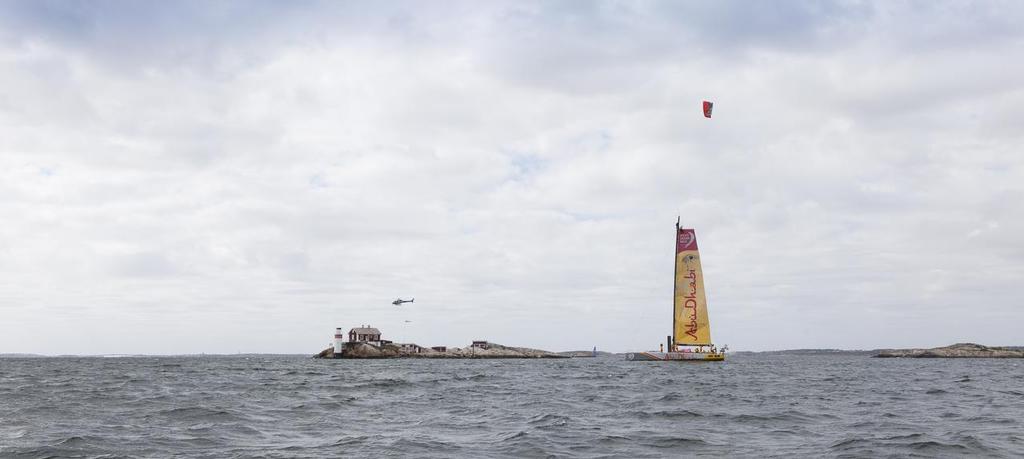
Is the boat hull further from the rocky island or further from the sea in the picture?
the rocky island

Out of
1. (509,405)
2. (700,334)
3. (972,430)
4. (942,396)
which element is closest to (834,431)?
(972,430)

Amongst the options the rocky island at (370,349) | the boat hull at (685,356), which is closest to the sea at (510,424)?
the boat hull at (685,356)

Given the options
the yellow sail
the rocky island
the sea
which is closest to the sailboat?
the yellow sail

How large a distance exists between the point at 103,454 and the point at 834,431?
21.7 metres

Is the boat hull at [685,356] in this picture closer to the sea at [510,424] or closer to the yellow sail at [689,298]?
the yellow sail at [689,298]

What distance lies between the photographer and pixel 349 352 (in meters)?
172

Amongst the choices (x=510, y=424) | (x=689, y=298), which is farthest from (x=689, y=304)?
(x=510, y=424)

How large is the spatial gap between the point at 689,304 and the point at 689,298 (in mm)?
821

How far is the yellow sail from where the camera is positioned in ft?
339

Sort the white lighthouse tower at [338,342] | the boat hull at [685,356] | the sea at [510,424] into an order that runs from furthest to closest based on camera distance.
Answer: the white lighthouse tower at [338,342] → the boat hull at [685,356] → the sea at [510,424]

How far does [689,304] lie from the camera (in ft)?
340

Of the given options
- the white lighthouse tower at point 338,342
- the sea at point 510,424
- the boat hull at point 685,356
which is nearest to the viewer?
the sea at point 510,424

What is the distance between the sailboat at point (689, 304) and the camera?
10325 cm

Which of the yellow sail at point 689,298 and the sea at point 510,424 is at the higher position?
the yellow sail at point 689,298
